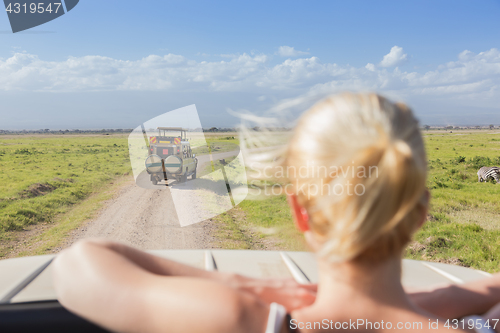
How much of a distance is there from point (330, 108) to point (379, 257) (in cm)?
38

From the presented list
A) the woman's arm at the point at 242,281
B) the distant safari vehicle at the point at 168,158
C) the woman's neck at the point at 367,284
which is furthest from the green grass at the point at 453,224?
the distant safari vehicle at the point at 168,158

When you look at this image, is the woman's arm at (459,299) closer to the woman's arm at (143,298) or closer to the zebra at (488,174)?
the woman's arm at (143,298)

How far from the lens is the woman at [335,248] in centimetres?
73

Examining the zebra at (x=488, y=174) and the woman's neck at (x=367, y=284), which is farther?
the zebra at (x=488, y=174)

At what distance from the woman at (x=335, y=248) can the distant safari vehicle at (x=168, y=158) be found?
1218 cm

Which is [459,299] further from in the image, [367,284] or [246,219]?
[246,219]

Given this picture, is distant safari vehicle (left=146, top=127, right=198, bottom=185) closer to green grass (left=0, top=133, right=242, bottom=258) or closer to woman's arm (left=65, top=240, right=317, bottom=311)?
green grass (left=0, top=133, right=242, bottom=258)

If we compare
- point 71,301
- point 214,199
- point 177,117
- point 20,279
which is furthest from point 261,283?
point 214,199

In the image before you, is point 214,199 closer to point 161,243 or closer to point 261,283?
point 161,243

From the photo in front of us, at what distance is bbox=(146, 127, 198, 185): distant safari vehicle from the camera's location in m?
13.2

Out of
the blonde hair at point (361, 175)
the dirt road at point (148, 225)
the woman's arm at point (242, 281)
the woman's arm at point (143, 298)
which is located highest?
the blonde hair at point (361, 175)

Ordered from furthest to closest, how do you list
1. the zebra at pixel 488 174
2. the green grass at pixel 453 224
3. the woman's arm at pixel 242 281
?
the zebra at pixel 488 174
the green grass at pixel 453 224
the woman's arm at pixel 242 281

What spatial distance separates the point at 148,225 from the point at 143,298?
780cm

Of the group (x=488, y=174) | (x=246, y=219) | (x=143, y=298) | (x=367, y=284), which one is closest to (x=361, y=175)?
(x=367, y=284)
